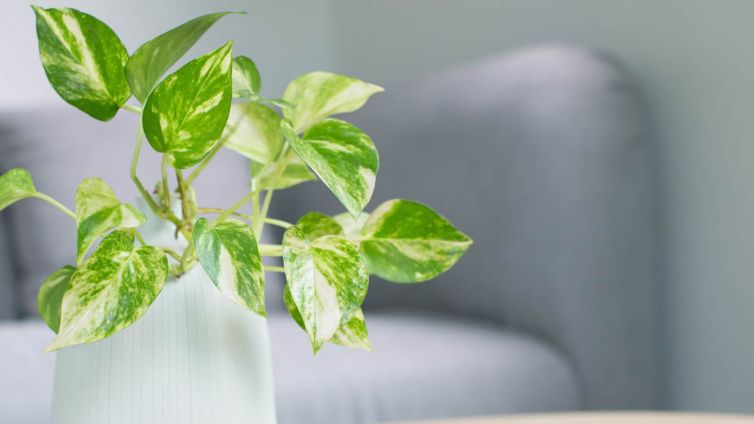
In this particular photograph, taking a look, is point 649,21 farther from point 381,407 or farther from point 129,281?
point 129,281

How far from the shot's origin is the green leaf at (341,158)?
0.48 meters

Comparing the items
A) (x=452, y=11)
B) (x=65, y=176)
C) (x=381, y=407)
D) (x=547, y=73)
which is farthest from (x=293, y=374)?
(x=452, y=11)

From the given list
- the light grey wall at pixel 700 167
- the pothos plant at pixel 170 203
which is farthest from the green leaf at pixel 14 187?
the light grey wall at pixel 700 167

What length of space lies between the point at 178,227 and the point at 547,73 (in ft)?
3.90

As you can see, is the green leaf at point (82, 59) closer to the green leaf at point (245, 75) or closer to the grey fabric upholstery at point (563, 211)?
the green leaf at point (245, 75)

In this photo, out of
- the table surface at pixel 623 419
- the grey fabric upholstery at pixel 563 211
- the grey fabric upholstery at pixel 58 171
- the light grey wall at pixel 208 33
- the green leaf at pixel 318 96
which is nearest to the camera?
the green leaf at pixel 318 96

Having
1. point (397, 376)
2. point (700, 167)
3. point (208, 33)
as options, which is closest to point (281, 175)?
point (397, 376)

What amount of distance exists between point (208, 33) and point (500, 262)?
130 centimetres

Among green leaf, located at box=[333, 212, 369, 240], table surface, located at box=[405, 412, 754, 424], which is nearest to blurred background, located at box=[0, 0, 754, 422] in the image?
table surface, located at box=[405, 412, 754, 424]

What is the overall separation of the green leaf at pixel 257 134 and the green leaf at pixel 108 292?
10 centimetres

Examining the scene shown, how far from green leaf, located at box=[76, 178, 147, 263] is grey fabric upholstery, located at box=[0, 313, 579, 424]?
763mm

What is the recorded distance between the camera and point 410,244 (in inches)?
21.1

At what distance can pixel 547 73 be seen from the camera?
160 cm

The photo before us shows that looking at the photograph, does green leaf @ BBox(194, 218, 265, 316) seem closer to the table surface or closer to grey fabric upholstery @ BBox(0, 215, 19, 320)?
the table surface
